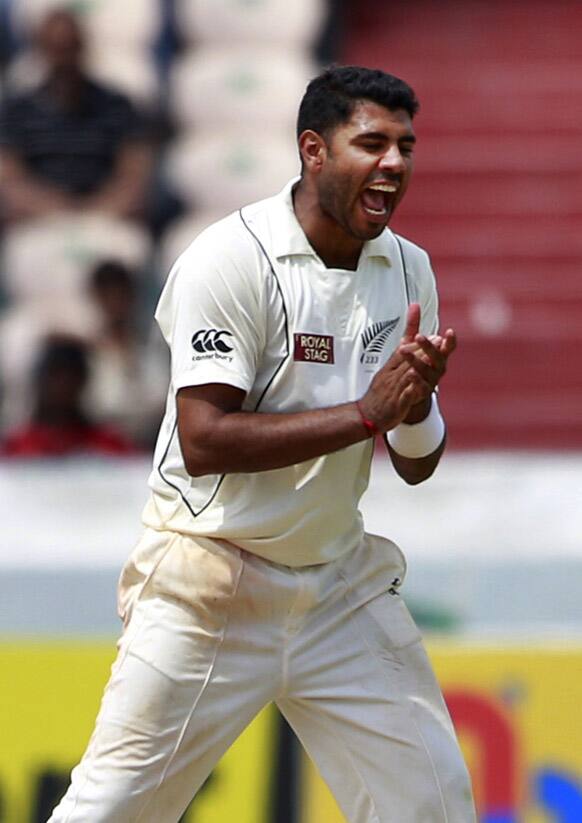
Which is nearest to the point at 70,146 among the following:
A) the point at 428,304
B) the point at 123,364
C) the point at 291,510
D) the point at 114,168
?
the point at 114,168

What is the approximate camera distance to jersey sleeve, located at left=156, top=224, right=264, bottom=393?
3.20 metres

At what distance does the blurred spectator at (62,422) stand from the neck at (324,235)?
3.04 meters

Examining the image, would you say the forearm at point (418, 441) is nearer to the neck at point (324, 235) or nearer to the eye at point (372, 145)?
the neck at point (324, 235)

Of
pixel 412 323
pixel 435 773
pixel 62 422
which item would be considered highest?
pixel 412 323

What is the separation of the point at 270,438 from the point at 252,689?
525mm

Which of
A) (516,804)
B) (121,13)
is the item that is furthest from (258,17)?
(516,804)

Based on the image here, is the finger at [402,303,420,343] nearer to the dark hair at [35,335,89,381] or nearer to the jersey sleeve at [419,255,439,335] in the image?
the jersey sleeve at [419,255,439,335]

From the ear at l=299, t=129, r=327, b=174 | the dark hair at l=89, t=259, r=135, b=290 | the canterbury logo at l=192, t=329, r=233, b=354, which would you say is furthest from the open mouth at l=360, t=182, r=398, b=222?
the dark hair at l=89, t=259, r=135, b=290

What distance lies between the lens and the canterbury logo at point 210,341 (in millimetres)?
3197

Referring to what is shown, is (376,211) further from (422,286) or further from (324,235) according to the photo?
(422,286)

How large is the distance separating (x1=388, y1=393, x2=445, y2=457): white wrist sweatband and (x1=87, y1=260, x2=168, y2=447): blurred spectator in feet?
9.70

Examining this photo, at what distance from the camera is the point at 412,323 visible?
319cm

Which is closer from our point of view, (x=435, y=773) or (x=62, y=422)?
(x=435, y=773)

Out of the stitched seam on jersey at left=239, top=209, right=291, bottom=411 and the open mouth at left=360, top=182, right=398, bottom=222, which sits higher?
the open mouth at left=360, top=182, right=398, bottom=222
